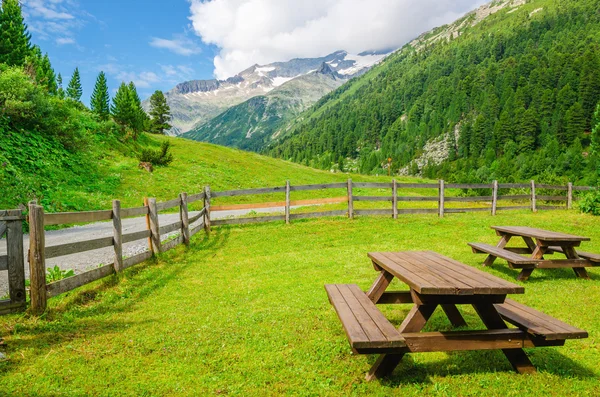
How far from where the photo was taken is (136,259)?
30.2ft

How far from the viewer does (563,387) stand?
3988mm

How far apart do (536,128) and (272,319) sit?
16579 centimetres

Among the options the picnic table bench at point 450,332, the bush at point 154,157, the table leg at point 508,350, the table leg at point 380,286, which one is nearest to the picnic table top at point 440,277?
the picnic table bench at point 450,332

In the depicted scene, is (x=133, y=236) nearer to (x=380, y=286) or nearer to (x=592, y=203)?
(x=380, y=286)

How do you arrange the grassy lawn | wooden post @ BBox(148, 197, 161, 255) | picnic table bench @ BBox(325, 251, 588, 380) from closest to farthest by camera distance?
picnic table bench @ BBox(325, 251, 588, 380)
the grassy lawn
wooden post @ BBox(148, 197, 161, 255)

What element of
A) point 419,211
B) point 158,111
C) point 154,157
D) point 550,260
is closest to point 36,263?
point 550,260

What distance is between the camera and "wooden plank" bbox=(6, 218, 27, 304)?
5746mm

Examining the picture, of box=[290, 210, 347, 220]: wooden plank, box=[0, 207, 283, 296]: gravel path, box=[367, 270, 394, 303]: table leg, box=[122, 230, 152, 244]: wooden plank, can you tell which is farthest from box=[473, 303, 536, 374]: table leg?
box=[290, 210, 347, 220]: wooden plank

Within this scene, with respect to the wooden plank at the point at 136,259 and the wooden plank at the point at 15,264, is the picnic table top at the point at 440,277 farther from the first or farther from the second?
the wooden plank at the point at 136,259

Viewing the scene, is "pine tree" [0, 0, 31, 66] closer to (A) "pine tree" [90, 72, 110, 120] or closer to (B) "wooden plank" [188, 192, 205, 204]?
(A) "pine tree" [90, 72, 110, 120]

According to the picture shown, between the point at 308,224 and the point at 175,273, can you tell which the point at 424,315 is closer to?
the point at 175,273

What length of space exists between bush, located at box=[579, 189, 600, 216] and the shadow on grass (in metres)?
17.5

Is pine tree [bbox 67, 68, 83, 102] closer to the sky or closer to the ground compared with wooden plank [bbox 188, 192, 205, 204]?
closer to the sky

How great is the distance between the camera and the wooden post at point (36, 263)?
591 centimetres
